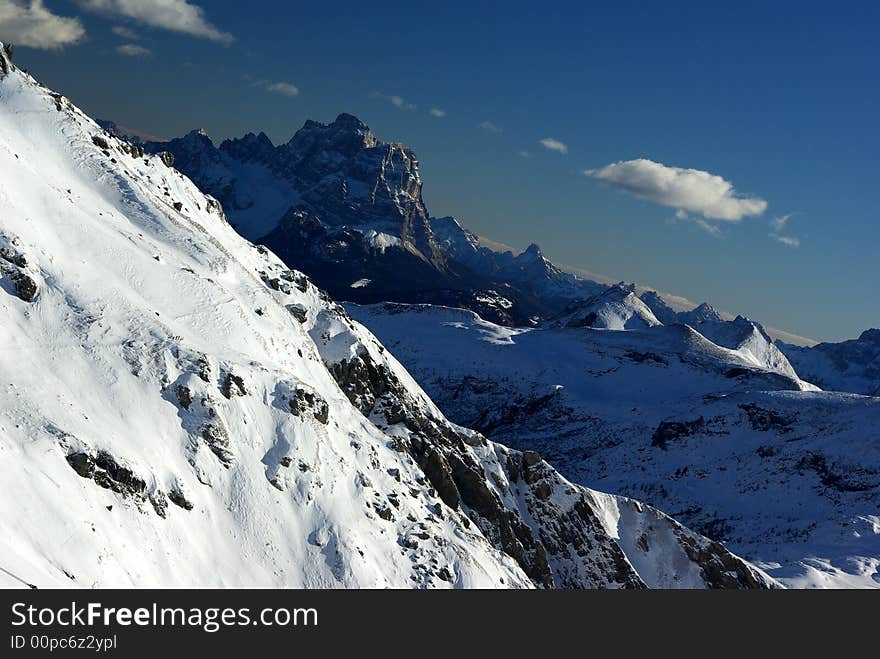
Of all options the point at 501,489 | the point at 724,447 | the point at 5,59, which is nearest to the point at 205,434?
the point at 501,489

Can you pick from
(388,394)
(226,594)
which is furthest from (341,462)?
(226,594)

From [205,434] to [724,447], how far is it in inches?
4678

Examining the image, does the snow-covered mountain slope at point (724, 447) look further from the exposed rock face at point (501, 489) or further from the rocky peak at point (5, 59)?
the rocky peak at point (5, 59)

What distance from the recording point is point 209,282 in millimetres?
66438

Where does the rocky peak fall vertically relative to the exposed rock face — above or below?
above

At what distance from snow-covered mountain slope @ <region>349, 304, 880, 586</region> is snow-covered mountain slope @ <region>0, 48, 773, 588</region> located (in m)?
32.0

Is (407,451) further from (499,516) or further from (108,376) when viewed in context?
(108,376)

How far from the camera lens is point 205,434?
51156 mm

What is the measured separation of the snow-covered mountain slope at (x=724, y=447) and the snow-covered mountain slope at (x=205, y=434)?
32.0 meters

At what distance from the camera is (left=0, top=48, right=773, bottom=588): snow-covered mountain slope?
4225 cm

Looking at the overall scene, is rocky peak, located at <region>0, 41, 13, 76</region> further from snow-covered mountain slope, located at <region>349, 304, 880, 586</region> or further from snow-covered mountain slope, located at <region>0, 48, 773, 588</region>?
snow-covered mountain slope, located at <region>349, 304, 880, 586</region>

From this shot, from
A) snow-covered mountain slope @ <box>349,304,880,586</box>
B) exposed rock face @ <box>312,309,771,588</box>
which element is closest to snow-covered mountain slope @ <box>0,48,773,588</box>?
exposed rock face @ <box>312,309,771,588</box>

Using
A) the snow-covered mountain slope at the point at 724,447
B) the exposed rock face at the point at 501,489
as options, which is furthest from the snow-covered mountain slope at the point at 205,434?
the snow-covered mountain slope at the point at 724,447

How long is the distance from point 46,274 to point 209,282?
52.0 ft
